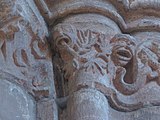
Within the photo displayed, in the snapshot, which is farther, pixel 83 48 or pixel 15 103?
pixel 83 48

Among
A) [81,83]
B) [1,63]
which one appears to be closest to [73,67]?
[81,83]

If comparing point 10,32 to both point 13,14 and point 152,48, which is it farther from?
point 152,48

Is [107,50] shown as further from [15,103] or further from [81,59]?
[15,103]

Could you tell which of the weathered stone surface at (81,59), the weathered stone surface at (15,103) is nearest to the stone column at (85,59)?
the weathered stone surface at (81,59)

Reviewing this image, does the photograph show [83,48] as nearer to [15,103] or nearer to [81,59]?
[81,59]

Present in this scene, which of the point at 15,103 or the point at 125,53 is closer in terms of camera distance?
the point at 15,103

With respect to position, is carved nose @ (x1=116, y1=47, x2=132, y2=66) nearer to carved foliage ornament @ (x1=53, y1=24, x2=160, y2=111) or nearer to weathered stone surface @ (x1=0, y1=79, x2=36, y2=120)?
carved foliage ornament @ (x1=53, y1=24, x2=160, y2=111)

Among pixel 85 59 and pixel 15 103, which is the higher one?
pixel 85 59

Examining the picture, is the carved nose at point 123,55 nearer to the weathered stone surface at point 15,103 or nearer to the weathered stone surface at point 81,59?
the weathered stone surface at point 81,59

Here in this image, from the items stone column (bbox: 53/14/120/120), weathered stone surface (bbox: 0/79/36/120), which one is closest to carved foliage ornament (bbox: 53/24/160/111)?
stone column (bbox: 53/14/120/120)

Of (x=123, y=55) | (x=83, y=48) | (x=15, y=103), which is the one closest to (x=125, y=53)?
(x=123, y=55)

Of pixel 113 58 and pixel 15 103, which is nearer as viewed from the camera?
pixel 15 103

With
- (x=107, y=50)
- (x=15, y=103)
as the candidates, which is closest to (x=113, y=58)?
(x=107, y=50)

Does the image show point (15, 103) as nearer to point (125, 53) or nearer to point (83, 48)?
point (83, 48)
